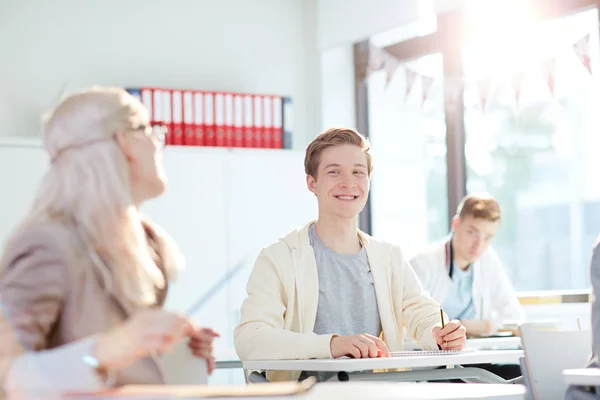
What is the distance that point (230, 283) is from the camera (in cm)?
548

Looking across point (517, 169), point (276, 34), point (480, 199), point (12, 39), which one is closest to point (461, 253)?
point (480, 199)

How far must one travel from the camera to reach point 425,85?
5941mm

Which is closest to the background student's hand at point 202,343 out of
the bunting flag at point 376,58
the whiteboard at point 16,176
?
the whiteboard at point 16,176

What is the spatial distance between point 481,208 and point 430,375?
5.86ft

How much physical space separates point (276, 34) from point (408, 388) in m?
5.01

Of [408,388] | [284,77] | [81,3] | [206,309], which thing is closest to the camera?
[408,388]

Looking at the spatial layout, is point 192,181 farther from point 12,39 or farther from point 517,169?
point 517,169

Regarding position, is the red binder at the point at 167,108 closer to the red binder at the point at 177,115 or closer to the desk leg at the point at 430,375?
the red binder at the point at 177,115

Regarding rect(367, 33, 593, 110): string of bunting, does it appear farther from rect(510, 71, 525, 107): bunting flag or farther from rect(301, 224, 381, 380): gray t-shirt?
rect(301, 224, 381, 380): gray t-shirt

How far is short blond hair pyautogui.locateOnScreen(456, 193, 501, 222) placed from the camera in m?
4.49

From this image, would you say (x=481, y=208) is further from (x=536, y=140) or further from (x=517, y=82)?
(x=536, y=140)

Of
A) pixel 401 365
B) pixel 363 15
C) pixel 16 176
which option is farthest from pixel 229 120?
pixel 401 365

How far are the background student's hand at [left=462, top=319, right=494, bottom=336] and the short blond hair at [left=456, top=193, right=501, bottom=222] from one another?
2.17 feet

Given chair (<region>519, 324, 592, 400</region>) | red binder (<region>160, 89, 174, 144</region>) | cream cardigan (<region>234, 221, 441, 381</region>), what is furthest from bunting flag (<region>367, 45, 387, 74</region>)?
chair (<region>519, 324, 592, 400</region>)
